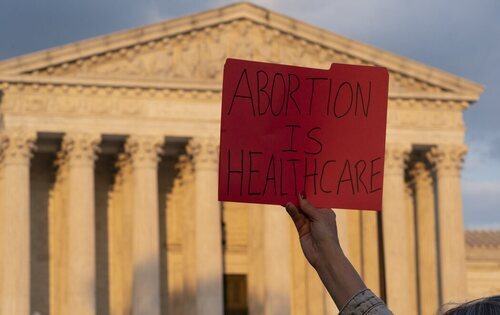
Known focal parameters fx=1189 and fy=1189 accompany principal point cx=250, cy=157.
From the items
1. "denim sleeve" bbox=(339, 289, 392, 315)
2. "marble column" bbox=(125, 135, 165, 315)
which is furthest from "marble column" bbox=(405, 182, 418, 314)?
"denim sleeve" bbox=(339, 289, 392, 315)

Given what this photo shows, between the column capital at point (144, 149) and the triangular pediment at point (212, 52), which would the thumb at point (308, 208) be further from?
the column capital at point (144, 149)

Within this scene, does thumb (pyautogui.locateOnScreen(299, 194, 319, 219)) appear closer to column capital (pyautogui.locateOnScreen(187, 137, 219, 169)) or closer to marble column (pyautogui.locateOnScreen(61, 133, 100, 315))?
marble column (pyautogui.locateOnScreen(61, 133, 100, 315))

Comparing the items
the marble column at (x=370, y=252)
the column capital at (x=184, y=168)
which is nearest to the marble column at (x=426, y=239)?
the marble column at (x=370, y=252)

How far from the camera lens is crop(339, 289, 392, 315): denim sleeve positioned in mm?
5223

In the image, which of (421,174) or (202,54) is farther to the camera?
(421,174)

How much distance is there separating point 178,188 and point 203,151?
16.6 ft

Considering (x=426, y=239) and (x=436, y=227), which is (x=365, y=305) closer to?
(x=436, y=227)

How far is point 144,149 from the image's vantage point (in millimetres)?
53688

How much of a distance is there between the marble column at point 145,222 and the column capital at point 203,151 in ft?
4.89

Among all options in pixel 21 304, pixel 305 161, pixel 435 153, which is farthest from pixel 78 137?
pixel 305 161

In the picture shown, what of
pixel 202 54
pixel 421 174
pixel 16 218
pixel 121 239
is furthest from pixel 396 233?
pixel 16 218

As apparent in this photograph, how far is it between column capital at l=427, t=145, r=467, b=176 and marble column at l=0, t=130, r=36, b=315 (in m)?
19.3

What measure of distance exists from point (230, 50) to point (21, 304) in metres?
15.0

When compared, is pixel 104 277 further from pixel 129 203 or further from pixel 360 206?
pixel 360 206
